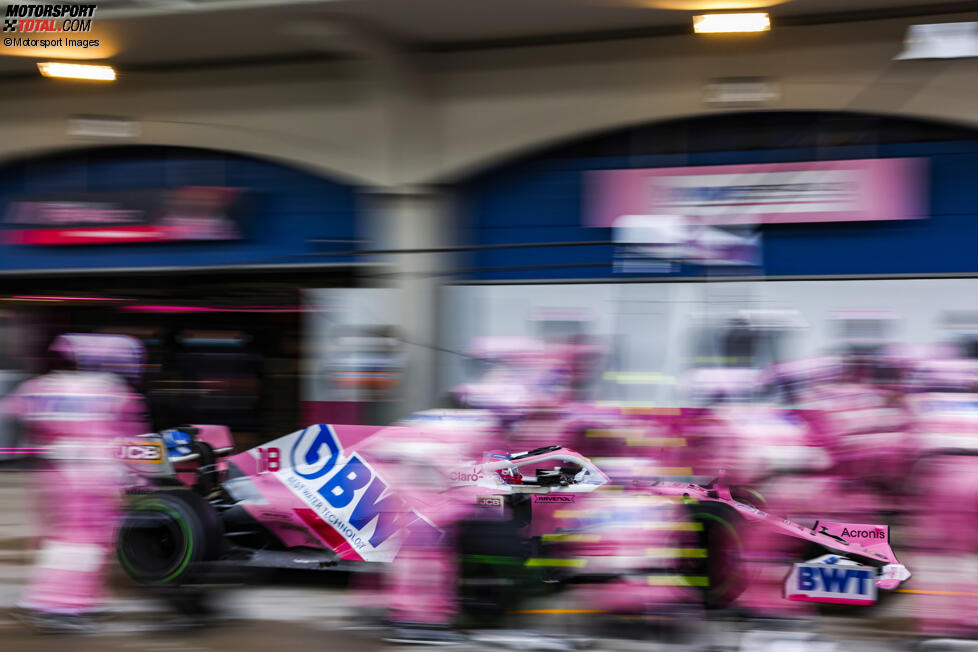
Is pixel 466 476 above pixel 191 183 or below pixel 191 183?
below

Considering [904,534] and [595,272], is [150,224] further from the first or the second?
[904,534]

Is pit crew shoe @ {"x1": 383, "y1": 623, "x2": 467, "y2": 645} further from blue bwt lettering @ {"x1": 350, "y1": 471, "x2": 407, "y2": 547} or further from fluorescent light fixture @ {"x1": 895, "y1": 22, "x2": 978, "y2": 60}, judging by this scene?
fluorescent light fixture @ {"x1": 895, "y1": 22, "x2": 978, "y2": 60}

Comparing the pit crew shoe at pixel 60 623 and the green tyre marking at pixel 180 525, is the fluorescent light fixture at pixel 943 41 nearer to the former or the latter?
the green tyre marking at pixel 180 525

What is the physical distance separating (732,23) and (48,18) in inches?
247

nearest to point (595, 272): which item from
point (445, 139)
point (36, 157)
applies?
point (445, 139)

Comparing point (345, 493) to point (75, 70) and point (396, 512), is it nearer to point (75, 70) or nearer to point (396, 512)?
point (396, 512)

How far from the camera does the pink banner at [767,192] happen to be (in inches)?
345

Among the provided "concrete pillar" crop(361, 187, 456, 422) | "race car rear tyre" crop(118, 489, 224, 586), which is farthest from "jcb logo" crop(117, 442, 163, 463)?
"concrete pillar" crop(361, 187, 456, 422)

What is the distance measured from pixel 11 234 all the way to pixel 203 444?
6645 millimetres


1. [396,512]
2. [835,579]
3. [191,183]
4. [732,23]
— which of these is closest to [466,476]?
[396,512]

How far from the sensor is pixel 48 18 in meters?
9.39

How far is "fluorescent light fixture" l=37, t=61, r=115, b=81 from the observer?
1027cm

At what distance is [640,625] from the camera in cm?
492

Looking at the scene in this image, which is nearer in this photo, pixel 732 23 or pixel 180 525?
pixel 180 525
